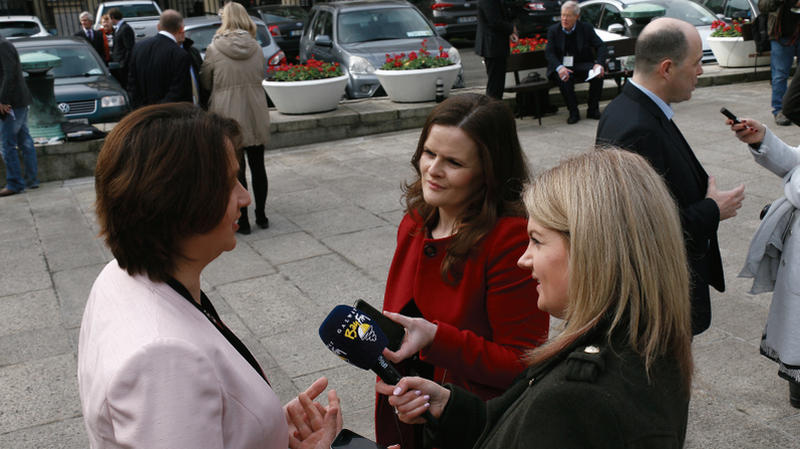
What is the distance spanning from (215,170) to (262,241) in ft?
17.2

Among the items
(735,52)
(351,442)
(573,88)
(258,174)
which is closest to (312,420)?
(351,442)

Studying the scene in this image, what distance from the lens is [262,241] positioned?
22.6ft

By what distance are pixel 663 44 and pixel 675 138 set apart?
410mm

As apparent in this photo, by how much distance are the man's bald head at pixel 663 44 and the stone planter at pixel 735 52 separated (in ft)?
36.3

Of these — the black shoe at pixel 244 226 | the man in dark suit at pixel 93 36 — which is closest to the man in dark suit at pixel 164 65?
the black shoe at pixel 244 226

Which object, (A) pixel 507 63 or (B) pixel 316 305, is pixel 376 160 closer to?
(A) pixel 507 63

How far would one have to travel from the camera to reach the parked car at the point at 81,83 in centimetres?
1073

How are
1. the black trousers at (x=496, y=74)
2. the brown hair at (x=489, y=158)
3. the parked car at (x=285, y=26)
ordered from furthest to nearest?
the parked car at (x=285, y=26) → the black trousers at (x=496, y=74) → the brown hair at (x=489, y=158)

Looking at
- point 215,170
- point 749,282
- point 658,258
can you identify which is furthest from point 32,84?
point 658,258

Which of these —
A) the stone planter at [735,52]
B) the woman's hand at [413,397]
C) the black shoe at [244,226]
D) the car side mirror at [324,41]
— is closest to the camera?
the woman's hand at [413,397]

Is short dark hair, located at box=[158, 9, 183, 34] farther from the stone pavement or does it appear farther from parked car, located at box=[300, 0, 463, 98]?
parked car, located at box=[300, 0, 463, 98]

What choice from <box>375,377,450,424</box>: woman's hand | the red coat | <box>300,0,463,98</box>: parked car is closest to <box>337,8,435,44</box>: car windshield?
<box>300,0,463,98</box>: parked car

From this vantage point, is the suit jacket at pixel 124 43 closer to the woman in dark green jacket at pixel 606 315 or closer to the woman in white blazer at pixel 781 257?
the woman in white blazer at pixel 781 257

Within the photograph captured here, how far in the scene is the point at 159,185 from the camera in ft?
5.35
